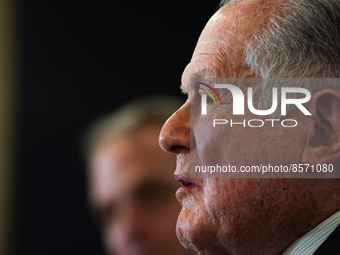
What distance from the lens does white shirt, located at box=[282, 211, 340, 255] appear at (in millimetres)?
671

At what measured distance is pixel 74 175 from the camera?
2.09 meters

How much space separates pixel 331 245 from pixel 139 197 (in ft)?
3.50

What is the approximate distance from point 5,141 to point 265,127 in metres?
1.80

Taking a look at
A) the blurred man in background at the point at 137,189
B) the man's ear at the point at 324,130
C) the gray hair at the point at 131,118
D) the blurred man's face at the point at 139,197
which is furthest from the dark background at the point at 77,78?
the man's ear at the point at 324,130

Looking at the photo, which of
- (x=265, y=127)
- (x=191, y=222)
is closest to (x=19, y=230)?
(x=191, y=222)

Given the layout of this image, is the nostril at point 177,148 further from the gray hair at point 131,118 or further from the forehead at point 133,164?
the gray hair at point 131,118

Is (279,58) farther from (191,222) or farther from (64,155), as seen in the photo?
(64,155)

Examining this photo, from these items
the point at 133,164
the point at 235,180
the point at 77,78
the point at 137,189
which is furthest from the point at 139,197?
the point at 235,180

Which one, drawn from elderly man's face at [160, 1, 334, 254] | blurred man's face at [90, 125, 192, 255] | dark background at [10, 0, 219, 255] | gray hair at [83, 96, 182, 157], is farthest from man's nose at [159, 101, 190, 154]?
dark background at [10, 0, 219, 255]

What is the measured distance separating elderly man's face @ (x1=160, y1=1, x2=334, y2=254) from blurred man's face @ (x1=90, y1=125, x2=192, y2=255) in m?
0.83

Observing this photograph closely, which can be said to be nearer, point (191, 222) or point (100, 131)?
point (191, 222)

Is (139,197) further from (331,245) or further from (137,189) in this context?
(331,245)

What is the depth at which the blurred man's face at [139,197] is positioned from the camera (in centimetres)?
159

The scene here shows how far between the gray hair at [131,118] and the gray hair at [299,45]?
113 centimetres
